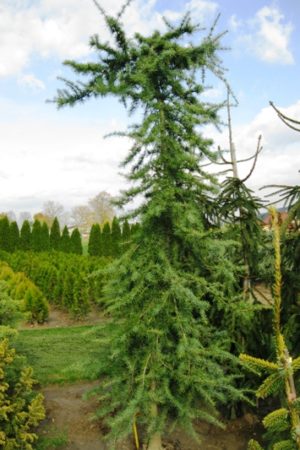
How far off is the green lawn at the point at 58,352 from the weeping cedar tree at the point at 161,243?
0.57 meters

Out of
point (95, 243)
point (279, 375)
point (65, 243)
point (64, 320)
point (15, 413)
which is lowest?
point (64, 320)

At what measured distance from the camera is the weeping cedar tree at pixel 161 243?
3742 mm

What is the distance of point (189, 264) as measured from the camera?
4195mm

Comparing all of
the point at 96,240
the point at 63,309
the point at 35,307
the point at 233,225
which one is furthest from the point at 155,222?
the point at 96,240

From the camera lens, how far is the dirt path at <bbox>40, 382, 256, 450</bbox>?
465 centimetres

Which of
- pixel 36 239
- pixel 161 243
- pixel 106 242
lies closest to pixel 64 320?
pixel 161 243

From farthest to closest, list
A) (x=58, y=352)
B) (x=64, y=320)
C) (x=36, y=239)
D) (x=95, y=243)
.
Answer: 1. (x=36, y=239)
2. (x=95, y=243)
3. (x=64, y=320)
4. (x=58, y=352)

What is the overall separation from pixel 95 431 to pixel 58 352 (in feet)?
11.4

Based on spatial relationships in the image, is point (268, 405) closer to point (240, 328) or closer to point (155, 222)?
point (240, 328)

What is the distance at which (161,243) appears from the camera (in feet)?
13.0

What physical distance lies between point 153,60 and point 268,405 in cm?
467

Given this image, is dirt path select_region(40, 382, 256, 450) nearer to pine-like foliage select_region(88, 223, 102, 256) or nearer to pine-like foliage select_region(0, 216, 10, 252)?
pine-like foliage select_region(88, 223, 102, 256)

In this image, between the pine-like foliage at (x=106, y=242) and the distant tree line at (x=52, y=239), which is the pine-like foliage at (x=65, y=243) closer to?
the distant tree line at (x=52, y=239)

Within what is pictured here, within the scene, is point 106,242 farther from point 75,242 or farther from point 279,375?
point 279,375
